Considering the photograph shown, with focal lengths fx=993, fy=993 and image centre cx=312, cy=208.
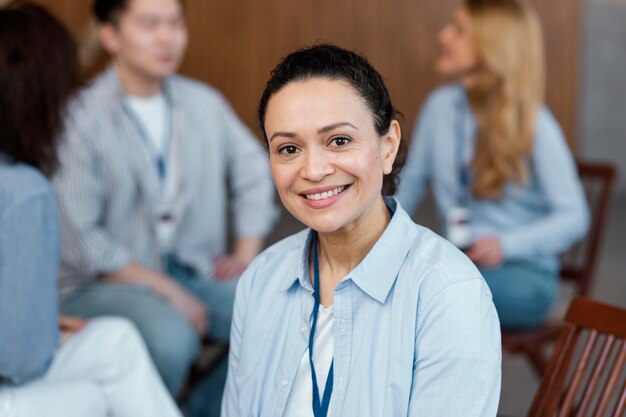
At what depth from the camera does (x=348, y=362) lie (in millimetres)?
1800

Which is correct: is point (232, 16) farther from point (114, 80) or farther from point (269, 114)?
point (269, 114)

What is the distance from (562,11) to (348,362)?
6.13 m

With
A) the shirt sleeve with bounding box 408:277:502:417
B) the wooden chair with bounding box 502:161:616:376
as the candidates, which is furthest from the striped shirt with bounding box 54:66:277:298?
the shirt sleeve with bounding box 408:277:502:417

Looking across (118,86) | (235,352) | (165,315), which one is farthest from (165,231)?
(235,352)

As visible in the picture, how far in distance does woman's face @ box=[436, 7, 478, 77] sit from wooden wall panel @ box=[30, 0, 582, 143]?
3.79 meters

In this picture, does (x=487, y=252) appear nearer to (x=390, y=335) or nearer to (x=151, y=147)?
(x=151, y=147)

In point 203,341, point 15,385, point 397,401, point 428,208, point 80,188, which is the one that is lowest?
point 428,208

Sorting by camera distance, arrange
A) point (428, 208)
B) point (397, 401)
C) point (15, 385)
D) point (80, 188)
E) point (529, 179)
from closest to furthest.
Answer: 1. point (397, 401)
2. point (15, 385)
3. point (80, 188)
4. point (529, 179)
5. point (428, 208)

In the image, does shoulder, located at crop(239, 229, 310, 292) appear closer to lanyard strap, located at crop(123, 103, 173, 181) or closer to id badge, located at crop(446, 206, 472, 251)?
lanyard strap, located at crop(123, 103, 173, 181)

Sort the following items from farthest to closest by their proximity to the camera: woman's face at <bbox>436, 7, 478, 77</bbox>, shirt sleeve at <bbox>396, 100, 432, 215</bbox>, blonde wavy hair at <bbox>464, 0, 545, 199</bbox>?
shirt sleeve at <bbox>396, 100, 432, 215</bbox> < woman's face at <bbox>436, 7, 478, 77</bbox> < blonde wavy hair at <bbox>464, 0, 545, 199</bbox>

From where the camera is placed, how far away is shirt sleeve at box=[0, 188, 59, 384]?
7.61 feet

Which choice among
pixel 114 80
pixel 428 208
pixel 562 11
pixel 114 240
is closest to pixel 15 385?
pixel 114 240

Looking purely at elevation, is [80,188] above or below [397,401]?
below

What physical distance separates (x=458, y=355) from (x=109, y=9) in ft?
7.31
